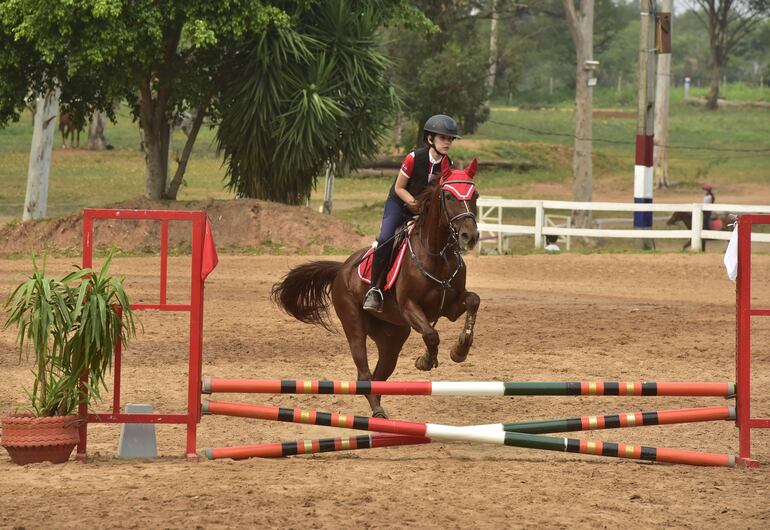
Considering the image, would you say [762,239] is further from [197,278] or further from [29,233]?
[197,278]

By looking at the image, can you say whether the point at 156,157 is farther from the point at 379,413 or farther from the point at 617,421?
the point at 617,421

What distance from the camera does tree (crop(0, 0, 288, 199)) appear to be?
21078mm

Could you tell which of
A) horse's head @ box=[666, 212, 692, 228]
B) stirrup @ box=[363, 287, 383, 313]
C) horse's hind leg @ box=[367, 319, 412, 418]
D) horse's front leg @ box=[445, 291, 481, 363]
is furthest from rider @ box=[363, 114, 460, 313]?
horse's head @ box=[666, 212, 692, 228]

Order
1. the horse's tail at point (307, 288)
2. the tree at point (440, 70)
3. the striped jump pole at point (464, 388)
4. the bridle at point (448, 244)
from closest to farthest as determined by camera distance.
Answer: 1. the striped jump pole at point (464, 388)
2. the bridle at point (448, 244)
3. the horse's tail at point (307, 288)
4. the tree at point (440, 70)

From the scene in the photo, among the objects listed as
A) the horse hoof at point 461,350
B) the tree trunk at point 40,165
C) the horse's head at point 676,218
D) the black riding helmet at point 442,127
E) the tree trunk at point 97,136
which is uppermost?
the tree trunk at point 97,136

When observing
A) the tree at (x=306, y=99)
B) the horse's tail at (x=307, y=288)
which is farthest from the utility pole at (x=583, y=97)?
the horse's tail at (x=307, y=288)

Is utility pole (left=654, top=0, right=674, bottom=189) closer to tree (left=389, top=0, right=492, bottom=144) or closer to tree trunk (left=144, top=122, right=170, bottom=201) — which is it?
tree (left=389, top=0, right=492, bottom=144)

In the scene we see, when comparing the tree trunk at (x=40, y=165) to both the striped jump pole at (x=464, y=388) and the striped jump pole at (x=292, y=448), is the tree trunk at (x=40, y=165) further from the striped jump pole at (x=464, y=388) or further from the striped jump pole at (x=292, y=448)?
the striped jump pole at (x=464, y=388)

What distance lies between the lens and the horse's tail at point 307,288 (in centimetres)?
1055

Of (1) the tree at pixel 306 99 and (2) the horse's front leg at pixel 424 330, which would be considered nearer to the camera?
(2) the horse's front leg at pixel 424 330

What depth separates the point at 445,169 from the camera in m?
9.11

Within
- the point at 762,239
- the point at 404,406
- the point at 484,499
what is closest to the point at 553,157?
the point at 762,239

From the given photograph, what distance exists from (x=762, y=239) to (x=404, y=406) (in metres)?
14.0

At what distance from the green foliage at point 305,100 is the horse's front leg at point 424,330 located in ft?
45.5
